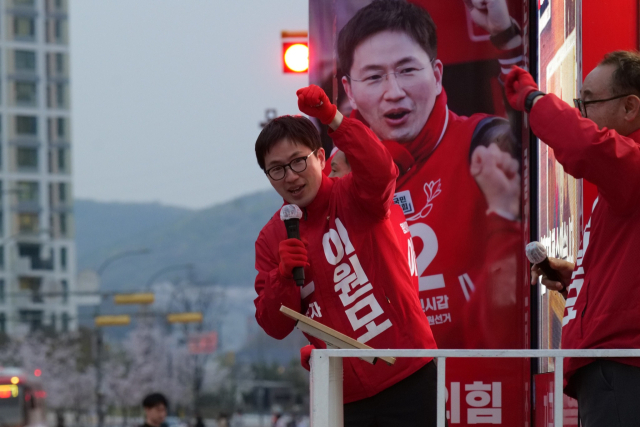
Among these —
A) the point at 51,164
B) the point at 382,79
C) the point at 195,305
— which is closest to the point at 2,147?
the point at 51,164

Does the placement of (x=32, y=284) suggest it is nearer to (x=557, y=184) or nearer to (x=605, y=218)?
(x=557, y=184)

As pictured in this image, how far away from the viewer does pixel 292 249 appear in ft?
10.0

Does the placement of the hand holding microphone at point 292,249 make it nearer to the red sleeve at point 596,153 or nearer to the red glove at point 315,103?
the red glove at point 315,103

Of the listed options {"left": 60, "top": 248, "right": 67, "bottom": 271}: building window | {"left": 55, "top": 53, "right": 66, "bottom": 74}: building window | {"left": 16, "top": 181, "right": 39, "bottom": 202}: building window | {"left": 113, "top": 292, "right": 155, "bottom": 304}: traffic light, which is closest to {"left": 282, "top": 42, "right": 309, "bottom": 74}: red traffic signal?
{"left": 113, "top": 292, "right": 155, "bottom": 304}: traffic light

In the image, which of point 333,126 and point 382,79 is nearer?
point 333,126

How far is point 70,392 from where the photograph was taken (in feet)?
206

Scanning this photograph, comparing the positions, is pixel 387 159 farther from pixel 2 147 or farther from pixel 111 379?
pixel 2 147

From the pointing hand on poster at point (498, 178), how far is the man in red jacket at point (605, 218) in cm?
211

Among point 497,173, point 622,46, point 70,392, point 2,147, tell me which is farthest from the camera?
point 2,147

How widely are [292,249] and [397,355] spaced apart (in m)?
0.62

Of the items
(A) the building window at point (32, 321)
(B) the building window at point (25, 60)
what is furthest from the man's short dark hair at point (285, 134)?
(B) the building window at point (25, 60)

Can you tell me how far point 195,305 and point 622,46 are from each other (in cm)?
6777

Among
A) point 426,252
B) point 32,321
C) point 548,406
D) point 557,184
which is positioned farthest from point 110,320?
point 32,321

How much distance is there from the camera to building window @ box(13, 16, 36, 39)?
94.1 metres
